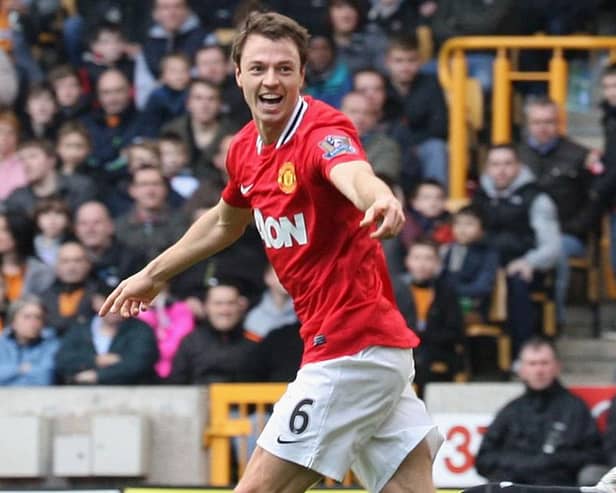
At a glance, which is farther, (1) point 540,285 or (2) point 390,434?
(1) point 540,285

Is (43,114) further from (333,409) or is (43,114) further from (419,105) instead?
(333,409)

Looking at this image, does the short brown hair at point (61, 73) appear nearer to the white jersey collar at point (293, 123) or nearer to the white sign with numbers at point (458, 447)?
the white sign with numbers at point (458, 447)

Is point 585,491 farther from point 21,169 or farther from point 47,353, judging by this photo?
point 21,169

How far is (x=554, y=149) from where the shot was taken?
38.7 ft

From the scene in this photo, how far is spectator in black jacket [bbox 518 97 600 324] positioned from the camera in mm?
11500

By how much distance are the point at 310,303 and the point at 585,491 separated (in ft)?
3.61

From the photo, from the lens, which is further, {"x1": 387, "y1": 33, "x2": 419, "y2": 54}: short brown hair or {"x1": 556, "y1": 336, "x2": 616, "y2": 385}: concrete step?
{"x1": 387, "y1": 33, "x2": 419, "y2": 54}: short brown hair

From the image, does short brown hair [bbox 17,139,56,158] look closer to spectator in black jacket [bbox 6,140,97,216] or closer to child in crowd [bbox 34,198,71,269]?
spectator in black jacket [bbox 6,140,97,216]

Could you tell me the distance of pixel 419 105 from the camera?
12383mm

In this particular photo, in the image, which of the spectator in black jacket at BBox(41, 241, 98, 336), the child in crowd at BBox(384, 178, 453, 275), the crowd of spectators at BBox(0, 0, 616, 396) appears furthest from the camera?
the child in crowd at BBox(384, 178, 453, 275)

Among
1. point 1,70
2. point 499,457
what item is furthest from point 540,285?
point 1,70

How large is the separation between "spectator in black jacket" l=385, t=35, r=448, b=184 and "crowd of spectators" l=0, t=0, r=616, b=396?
0.01 metres

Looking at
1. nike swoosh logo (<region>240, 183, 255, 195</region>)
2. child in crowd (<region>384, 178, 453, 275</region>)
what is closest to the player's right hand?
nike swoosh logo (<region>240, 183, 255, 195</region>)

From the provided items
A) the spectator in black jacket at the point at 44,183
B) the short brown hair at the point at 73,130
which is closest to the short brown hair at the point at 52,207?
the spectator in black jacket at the point at 44,183
